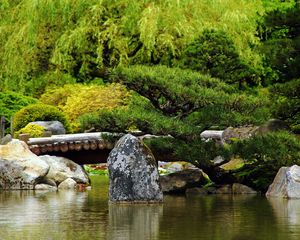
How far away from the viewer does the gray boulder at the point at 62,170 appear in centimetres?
2783


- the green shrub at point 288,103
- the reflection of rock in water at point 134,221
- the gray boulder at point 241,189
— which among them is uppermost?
the green shrub at point 288,103

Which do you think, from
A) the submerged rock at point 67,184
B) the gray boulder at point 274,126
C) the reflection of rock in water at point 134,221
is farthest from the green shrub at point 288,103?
the submerged rock at point 67,184

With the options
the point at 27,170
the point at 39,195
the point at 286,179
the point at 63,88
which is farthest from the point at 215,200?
the point at 63,88

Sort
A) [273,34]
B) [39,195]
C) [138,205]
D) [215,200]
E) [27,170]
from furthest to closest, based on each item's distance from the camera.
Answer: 1. [273,34]
2. [27,170]
3. [39,195]
4. [215,200]
5. [138,205]

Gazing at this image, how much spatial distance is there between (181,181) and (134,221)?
26.9 feet

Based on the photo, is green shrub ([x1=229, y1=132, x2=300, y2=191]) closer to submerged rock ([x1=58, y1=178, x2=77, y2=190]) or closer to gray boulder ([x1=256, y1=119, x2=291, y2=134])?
gray boulder ([x1=256, y1=119, x2=291, y2=134])

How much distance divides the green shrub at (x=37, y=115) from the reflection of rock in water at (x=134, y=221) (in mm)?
15039

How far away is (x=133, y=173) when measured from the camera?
811 inches

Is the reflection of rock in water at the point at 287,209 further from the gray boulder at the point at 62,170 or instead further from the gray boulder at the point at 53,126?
the gray boulder at the point at 53,126

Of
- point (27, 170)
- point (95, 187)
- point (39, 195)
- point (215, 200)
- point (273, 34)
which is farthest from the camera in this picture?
point (273, 34)

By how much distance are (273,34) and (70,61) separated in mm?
8550

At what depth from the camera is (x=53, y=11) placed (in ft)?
129

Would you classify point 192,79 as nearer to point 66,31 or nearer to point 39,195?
point 39,195

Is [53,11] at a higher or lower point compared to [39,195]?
higher
